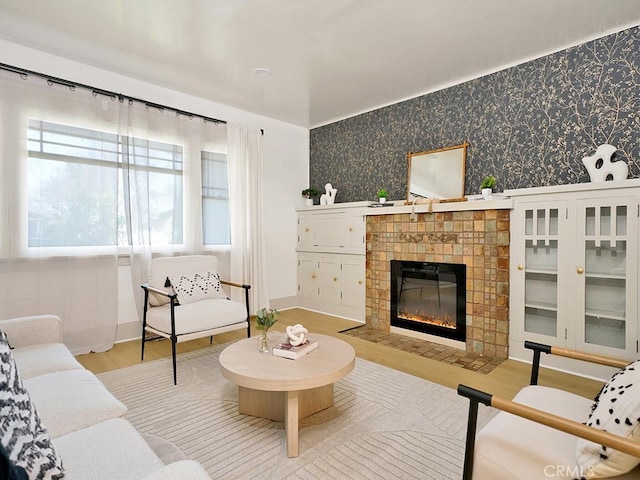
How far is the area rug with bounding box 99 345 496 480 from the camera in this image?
1732 mm

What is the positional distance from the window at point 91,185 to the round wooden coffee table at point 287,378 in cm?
207

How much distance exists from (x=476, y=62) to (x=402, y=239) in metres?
1.93

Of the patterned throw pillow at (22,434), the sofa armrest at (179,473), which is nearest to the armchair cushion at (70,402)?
the patterned throw pillow at (22,434)

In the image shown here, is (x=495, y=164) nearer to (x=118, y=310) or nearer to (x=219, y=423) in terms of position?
(x=219, y=423)

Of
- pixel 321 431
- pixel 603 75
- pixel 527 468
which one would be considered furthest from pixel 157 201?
pixel 603 75

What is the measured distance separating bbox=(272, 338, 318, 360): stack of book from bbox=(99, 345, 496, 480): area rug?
403mm

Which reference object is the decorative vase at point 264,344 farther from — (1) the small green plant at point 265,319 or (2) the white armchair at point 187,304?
(2) the white armchair at point 187,304

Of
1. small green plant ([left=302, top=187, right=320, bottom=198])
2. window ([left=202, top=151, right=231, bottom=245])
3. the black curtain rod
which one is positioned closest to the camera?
the black curtain rod

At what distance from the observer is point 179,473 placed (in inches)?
34.1

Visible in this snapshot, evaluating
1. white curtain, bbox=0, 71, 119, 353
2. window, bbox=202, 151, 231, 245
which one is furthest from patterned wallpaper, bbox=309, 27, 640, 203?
white curtain, bbox=0, 71, 119, 353

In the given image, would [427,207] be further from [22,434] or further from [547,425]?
[22,434]

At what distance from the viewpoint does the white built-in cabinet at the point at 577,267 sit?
2629 millimetres

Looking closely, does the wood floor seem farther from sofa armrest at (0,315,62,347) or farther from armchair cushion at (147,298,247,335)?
sofa armrest at (0,315,62,347)

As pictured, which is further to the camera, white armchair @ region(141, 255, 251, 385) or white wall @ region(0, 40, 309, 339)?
white wall @ region(0, 40, 309, 339)
